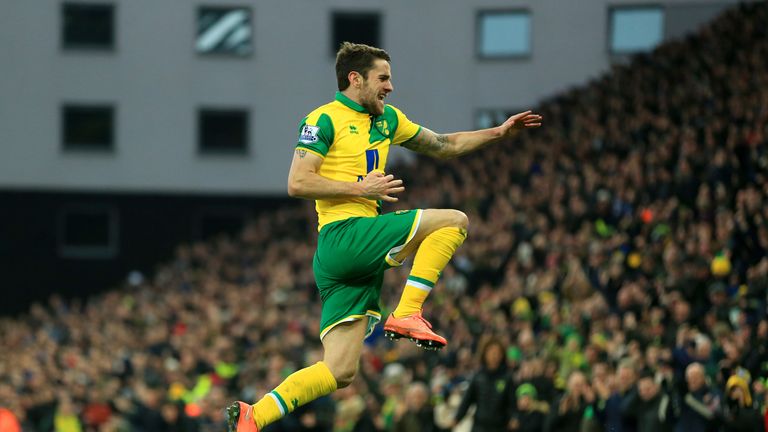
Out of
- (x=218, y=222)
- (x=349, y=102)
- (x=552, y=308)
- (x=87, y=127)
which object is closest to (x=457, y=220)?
(x=349, y=102)

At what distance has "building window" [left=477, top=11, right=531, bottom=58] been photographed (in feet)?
126

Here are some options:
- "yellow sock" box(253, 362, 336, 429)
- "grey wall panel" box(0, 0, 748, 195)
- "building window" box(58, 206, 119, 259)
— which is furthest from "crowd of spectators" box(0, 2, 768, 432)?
"building window" box(58, 206, 119, 259)

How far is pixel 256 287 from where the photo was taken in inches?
1121

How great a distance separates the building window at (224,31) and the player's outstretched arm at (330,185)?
1184 inches

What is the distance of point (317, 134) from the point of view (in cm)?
895

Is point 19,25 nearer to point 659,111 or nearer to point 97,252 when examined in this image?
point 97,252

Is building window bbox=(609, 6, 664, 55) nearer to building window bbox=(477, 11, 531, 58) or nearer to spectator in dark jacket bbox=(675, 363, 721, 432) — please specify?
building window bbox=(477, 11, 531, 58)

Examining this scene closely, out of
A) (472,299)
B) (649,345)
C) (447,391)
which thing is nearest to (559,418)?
(649,345)

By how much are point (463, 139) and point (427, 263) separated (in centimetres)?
103

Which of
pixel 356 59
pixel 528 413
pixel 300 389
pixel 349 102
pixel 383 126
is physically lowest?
pixel 528 413

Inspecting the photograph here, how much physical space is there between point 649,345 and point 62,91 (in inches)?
1007

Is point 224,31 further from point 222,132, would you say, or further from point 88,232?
point 88,232

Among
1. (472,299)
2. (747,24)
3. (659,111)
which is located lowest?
(472,299)

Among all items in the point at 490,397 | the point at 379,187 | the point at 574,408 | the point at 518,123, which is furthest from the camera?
the point at 490,397
